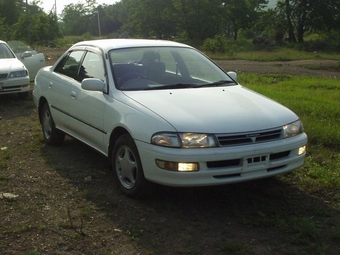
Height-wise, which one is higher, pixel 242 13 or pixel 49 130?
pixel 49 130

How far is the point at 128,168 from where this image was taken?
5.38 m

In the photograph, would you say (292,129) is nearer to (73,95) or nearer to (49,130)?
(73,95)

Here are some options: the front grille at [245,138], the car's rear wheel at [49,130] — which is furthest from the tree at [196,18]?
the front grille at [245,138]

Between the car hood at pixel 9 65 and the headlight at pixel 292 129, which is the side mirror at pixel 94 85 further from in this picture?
the car hood at pixel 9 65

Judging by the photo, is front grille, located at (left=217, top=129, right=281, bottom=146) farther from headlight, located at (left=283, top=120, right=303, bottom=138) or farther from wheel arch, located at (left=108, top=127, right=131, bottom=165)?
wheel arch, located at (left=108, top=127, right=131, bottom=165)

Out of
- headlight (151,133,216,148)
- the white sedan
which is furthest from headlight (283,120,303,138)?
headlight (151,133,216,148)

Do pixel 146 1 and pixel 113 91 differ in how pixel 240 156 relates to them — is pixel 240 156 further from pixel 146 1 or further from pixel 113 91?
pixel 146 1

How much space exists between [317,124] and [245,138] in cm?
380

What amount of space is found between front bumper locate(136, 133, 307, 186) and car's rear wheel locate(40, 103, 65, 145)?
274cm

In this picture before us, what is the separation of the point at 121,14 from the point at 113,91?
103 meters

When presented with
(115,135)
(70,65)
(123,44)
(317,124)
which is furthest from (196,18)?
(115,135)

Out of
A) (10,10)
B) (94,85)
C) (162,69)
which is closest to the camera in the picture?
(94,85)

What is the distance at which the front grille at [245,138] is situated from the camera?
15.9ft

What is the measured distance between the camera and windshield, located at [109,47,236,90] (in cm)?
598
